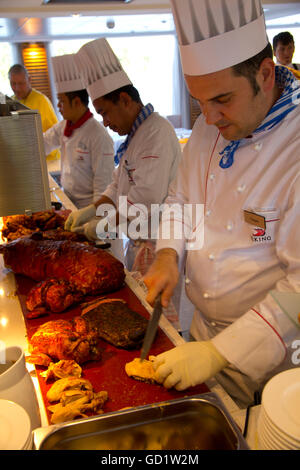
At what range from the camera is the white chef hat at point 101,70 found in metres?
2.64

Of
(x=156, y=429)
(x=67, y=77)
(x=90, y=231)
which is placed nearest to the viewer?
(x=156, y=429)

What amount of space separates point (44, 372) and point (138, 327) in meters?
0.36

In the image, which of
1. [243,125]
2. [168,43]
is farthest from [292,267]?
[168,43]

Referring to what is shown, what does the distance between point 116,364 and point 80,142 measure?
2.65 meters

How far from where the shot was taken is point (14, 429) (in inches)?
31.2

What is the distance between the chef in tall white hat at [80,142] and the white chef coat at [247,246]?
191 cm

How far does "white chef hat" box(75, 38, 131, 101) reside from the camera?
2641mm

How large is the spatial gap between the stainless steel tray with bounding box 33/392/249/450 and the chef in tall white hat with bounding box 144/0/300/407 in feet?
0.61

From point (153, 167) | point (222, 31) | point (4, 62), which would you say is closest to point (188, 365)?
point (222, 31)

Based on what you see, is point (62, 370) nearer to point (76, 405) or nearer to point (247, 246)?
point (76, 405)

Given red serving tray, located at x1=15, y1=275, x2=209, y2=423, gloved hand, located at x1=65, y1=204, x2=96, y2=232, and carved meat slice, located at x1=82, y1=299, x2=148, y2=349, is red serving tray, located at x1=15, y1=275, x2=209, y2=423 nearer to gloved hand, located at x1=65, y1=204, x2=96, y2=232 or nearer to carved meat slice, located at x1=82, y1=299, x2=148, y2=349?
carved meat slice, located at x1=82, y1=299, x2=148, y2=349

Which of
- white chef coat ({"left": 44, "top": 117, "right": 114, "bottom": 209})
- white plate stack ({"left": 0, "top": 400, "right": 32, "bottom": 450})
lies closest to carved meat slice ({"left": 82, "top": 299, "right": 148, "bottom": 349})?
white plate stack ({"left": 0, "top": 400, "right": 32, "bottom": 450})

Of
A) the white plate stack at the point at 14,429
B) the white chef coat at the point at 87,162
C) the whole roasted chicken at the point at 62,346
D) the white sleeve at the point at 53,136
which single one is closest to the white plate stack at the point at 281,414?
the white plate stack at the point at 14,429

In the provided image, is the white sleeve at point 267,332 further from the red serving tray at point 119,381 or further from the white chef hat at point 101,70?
the white chef hat at point 101,70
